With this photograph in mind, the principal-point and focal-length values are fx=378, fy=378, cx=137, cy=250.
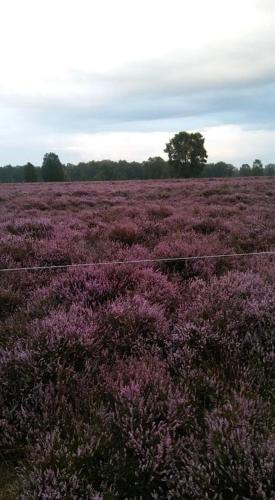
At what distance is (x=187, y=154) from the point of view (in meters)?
65.2

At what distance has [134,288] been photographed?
14.6 ft

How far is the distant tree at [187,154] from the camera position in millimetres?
65438

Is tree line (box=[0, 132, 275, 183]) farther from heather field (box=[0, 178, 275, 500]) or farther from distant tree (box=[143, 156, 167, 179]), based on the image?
heather field (box=[0, 178, 275, 500])

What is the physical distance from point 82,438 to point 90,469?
20 cm

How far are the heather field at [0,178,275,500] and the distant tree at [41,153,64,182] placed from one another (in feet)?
237

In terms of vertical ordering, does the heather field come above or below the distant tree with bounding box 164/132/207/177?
below

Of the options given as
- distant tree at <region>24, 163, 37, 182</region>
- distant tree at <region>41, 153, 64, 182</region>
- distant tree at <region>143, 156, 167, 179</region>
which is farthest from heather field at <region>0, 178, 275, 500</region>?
distant tree at <region>143, 156, 167, 179</region>

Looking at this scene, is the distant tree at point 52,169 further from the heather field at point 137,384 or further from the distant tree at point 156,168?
the heather field at point 137,384

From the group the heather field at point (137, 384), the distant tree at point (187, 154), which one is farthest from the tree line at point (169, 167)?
the heather field at point (137, 384)

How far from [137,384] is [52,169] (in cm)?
7513

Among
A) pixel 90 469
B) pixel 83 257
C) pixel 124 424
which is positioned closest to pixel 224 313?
pixel 124 424

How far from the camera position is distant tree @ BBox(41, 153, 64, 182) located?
2911 inches

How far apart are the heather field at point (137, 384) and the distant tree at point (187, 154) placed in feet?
205

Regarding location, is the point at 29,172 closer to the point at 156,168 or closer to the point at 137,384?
the point at 156,168
